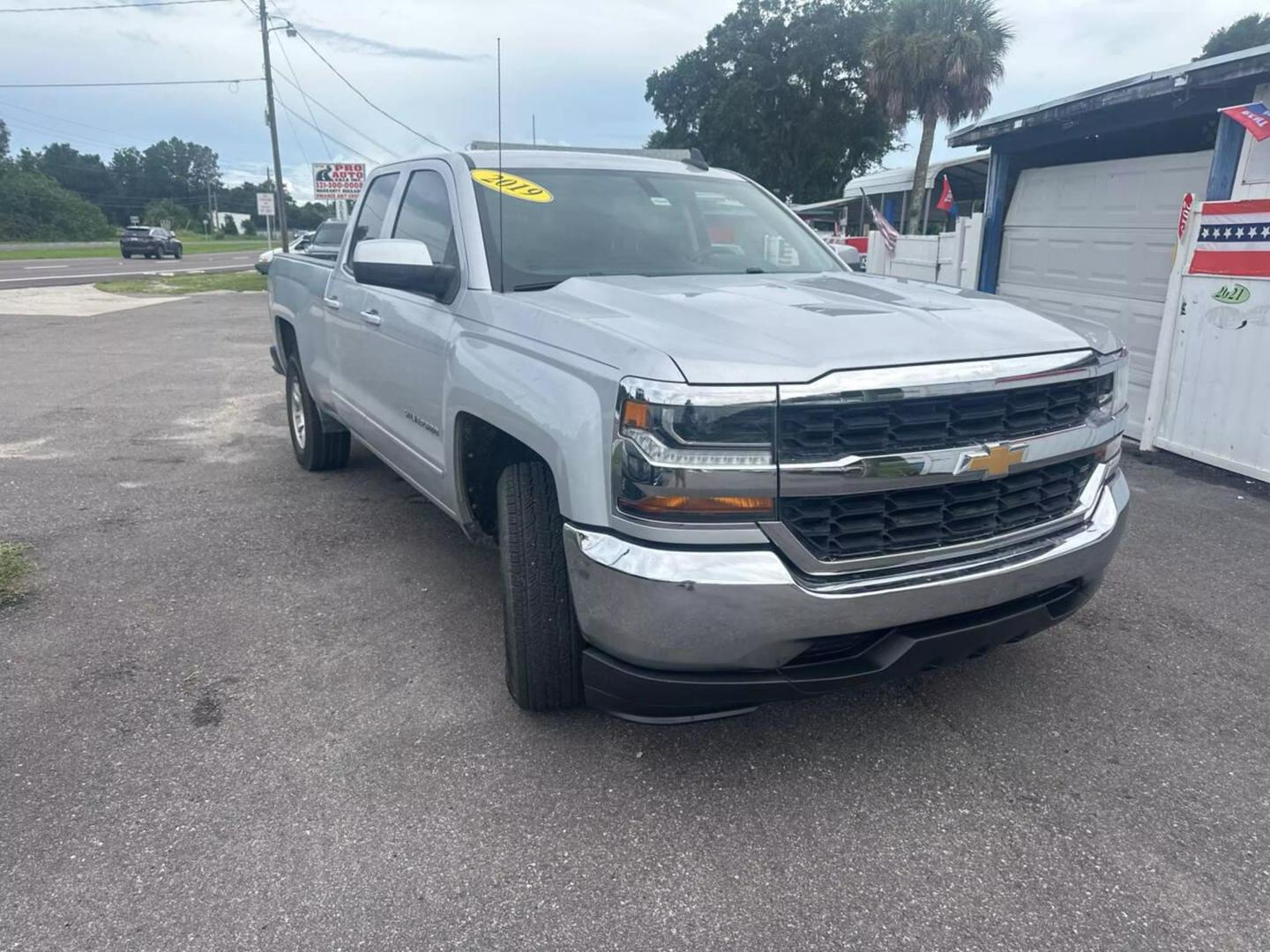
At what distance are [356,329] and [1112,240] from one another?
22.4 feet

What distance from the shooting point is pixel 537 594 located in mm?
2811

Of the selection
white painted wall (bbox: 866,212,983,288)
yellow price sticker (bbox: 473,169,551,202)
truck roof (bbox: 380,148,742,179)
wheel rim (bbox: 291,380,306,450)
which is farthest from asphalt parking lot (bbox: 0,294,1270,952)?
white painted wall (bbox: 866,212,983,288)

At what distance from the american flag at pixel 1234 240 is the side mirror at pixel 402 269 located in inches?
219

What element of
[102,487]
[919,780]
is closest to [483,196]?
[919,780]

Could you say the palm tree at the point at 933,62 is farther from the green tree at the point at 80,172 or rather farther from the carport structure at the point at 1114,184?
the green tree at the point at 80,172

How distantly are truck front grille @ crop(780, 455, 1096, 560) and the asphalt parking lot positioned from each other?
0.49 m

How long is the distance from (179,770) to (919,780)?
7.49 feet

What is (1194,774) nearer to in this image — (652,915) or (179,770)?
(652,915)

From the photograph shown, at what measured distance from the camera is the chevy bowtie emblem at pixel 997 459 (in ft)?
8.32

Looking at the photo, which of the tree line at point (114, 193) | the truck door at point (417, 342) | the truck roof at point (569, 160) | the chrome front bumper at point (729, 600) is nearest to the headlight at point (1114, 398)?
the chrome front bumper at point (729, 600)

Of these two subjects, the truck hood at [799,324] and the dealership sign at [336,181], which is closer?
the truck hood at [799,324]

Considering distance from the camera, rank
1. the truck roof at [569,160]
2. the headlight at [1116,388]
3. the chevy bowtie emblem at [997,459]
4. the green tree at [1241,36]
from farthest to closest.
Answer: the green tree at [1241,36] → the truck roof at [569,160] → the headlight at [1116,388] → the chevy bowtie emblem at [997,459]

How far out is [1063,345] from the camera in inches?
109

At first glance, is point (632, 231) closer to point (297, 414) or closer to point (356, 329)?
point (356, 329)
